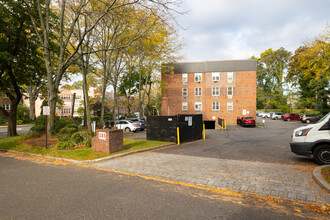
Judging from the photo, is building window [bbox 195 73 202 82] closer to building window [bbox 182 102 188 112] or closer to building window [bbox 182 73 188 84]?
building window [bbox 182 73 188 84]

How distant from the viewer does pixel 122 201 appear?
420cm

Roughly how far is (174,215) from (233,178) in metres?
2.65

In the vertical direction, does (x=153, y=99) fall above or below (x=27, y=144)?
above

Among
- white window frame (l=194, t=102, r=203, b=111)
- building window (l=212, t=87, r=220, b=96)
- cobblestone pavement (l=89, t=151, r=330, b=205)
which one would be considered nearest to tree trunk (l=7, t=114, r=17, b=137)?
cobblestone pavement (l=89, t=151, r=330, b=205)

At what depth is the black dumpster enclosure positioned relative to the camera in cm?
1241

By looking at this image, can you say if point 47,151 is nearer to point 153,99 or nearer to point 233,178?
point 233,178

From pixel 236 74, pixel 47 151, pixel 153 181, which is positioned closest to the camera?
pixel 153 181

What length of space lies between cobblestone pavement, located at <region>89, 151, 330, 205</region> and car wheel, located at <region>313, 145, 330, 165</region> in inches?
29.6

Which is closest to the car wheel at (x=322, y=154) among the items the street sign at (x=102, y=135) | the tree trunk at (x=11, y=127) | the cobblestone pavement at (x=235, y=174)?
the cobblestone pavement at (x=235, y=174)

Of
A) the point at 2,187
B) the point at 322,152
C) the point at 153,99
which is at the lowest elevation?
the point at 2,187

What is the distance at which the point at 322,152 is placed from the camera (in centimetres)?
688

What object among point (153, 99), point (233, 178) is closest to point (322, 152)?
point (233, 178)

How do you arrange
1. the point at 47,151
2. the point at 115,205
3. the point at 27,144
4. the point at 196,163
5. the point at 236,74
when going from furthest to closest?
the point at 236,74, the point at 27,144, the point at 47,151, the point at 196,163, the point at 115,205

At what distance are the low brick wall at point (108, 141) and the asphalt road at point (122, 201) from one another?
3.07m
